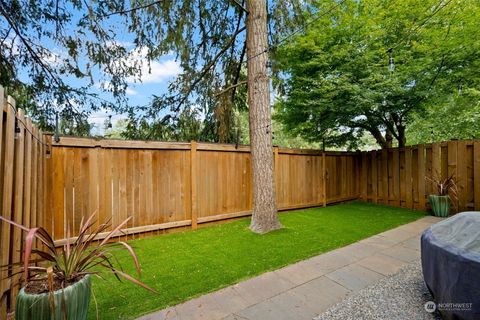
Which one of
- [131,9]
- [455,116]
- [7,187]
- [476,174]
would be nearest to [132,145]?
[7,187]

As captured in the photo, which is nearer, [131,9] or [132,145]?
[132,145]

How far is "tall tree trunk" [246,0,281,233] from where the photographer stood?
388cm

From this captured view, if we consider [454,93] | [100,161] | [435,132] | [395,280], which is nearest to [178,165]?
[100,161]

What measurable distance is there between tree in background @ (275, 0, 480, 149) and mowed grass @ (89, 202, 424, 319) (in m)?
2.62

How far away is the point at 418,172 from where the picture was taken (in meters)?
5.57

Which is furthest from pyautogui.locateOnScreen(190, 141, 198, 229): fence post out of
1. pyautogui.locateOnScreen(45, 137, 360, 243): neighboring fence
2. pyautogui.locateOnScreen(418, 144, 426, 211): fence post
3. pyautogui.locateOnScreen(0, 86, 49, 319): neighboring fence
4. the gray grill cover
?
pyautogui.locateOnScreen(418, 144, 426, 211): fence post

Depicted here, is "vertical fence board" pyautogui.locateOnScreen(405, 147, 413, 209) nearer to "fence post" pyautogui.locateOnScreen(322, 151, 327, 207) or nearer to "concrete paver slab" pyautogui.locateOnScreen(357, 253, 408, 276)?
"fence post" pyautogui.locateOnScreen(322, 151, 327, 207)

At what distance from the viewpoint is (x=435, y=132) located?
269 inches

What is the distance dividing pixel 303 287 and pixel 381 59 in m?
5.73

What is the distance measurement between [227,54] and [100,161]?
3665 mm

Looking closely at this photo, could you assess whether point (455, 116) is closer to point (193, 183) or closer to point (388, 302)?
point (388, 302)

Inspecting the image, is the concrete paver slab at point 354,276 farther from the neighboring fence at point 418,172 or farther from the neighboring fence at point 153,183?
the neighboring fence at point 418,172

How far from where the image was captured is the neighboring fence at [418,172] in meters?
4.82

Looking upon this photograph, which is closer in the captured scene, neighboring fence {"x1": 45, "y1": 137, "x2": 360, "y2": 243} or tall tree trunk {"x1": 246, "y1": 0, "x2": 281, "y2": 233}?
neighboring fence {"x1": 45, "y1": 137, "x2": 360, "y2": 243}
